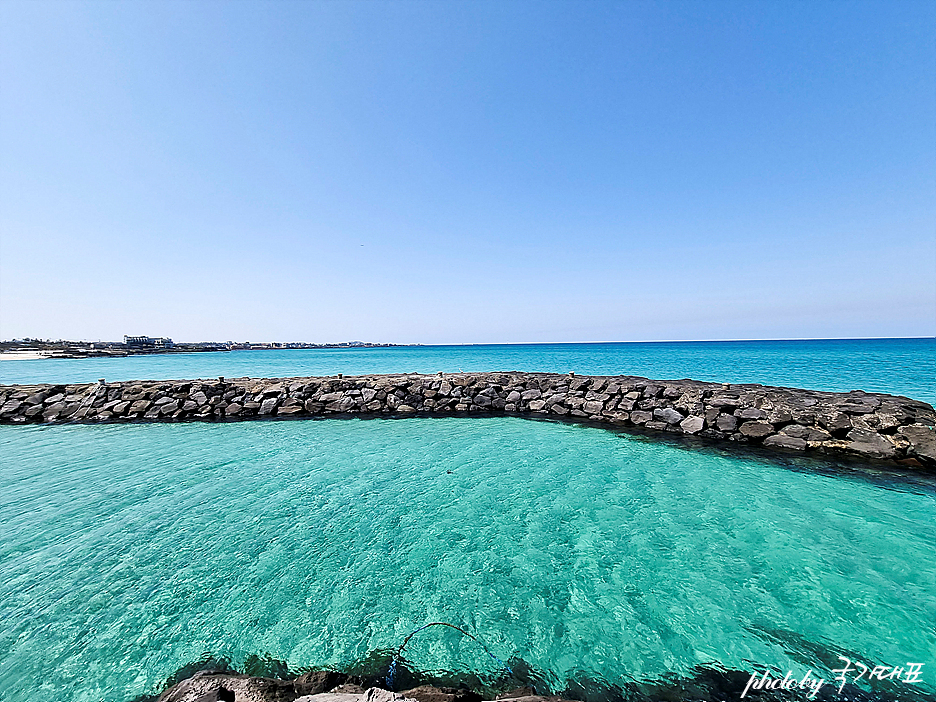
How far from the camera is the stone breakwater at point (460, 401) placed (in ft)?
28.6

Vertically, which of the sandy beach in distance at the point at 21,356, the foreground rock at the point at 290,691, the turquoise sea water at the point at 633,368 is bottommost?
the turquoise sea water at the point at 633,368

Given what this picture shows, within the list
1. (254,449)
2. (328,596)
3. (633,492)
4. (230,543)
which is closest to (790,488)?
(633,492)

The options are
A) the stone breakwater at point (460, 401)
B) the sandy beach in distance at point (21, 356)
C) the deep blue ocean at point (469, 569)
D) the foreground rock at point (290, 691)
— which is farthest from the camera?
the sandy beach in distance at point (21, 356)

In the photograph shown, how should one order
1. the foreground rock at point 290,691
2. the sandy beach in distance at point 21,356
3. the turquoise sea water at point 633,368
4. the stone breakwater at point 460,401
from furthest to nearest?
the sandy beach in distance at point 21,356 → the turquoise sea water at point 633,368 → the stone breakwater at point 460,401 → the foreground rock at point 290,691

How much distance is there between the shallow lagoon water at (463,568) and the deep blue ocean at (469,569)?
0.08 feet

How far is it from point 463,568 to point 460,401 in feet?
29.4

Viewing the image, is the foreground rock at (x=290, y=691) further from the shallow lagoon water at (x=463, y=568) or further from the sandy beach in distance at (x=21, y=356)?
the sandy beach in distance at (x=21, y=356)


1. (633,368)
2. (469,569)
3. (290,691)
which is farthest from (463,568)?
(633,368)

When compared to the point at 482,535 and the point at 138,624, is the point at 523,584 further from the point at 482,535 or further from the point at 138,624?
the point at 138,624

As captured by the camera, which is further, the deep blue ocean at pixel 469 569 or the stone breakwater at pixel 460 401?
the stone breakwater at pixel 460 401

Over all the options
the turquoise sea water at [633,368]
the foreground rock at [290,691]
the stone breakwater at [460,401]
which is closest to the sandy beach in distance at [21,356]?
the turquoise sea water at [633,368]

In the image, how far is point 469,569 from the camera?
12.3 feet

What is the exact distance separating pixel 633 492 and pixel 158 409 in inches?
581

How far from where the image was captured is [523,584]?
3.51 metres
